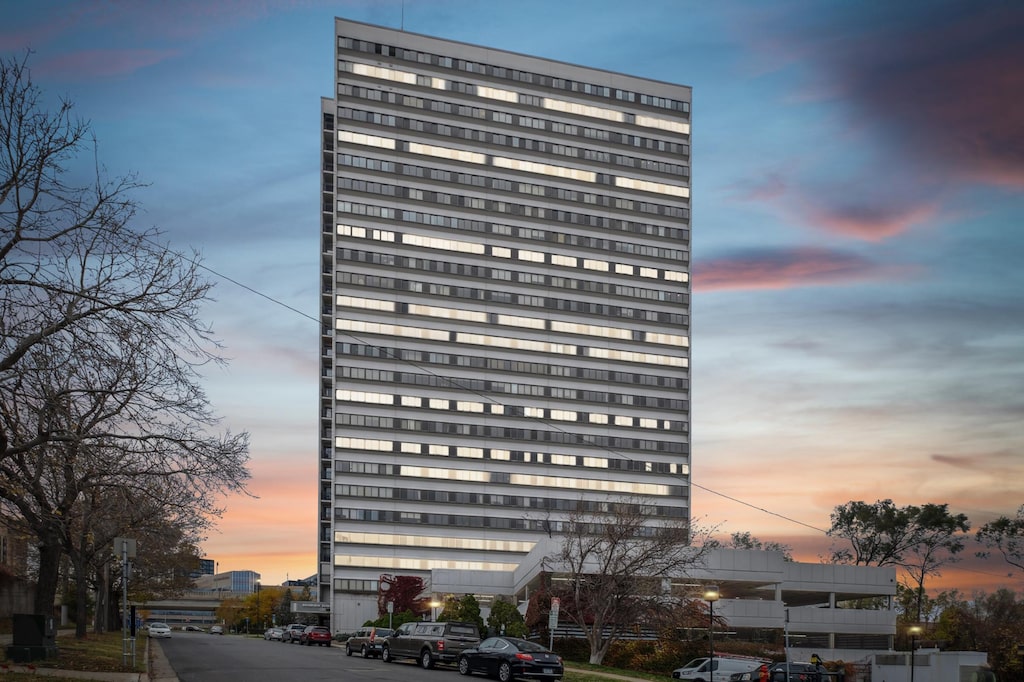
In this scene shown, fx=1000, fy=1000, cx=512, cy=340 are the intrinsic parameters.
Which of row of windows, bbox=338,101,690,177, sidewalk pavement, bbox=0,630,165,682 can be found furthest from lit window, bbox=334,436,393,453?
sidewalk pavement, bbox=0,630,165,682

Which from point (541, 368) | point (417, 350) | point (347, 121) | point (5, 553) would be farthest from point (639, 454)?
point (5, 553)

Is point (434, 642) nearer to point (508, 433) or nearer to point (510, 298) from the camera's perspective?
point (508, 433)

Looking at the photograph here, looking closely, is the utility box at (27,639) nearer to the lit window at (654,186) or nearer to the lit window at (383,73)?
the lit window at (383,73)

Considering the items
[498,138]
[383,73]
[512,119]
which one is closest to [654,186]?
[512,119]

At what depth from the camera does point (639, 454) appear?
472 ft

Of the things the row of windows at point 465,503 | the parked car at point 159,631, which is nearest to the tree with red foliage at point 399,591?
the row of windows at point 465,503

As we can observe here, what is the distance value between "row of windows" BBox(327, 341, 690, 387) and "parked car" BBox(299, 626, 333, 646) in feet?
210

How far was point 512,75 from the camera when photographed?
14438 cm

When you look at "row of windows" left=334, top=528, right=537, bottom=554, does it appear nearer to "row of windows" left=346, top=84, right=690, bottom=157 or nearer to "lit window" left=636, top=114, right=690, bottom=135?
"row of windows" left=346, top=84, right=690, bottom=157

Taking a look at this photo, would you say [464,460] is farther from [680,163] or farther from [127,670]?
[127,670]

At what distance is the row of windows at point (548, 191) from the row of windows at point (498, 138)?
17.6 ft

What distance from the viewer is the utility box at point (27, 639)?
94.4 feet

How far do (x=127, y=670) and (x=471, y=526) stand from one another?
10501cm

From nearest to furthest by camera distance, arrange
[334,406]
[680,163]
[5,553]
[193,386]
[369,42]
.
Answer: [193,386]
[5,553]
[334,406]
[369,42]
[680,163]
